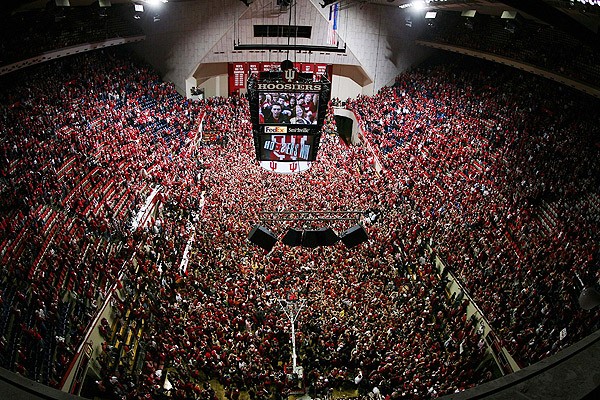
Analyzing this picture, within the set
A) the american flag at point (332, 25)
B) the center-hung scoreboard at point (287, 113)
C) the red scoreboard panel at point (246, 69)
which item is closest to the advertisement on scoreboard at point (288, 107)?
the center-hung scoreboard at point (287, 113)

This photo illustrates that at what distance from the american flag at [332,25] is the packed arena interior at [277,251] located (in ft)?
42.8

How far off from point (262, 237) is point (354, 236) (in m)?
3.04

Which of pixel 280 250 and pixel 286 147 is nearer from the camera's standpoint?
pixel 280 250

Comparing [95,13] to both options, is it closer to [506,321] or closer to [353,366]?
[353,366]

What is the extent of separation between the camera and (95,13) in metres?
26.7

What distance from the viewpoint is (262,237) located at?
13.4 meters

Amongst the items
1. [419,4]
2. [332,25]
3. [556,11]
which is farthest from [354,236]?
[332,25]

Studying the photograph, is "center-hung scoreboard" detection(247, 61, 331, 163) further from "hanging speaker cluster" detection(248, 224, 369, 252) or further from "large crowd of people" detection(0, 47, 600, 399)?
"hanging speaker cluster" detection(248, 224, 369, 252)

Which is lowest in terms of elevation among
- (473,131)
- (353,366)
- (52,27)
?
(353,366)

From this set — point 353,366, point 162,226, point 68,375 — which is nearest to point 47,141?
point 162,226

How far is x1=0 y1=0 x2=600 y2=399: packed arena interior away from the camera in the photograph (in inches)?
430

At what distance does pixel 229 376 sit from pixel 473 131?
62.2ft

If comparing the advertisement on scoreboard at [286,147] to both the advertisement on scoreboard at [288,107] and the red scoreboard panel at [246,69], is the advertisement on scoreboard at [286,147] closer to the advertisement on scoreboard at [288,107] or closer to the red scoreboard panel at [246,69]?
the advertisement on scoreboard at [288,107]

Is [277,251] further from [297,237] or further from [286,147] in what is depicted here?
[286,147]
